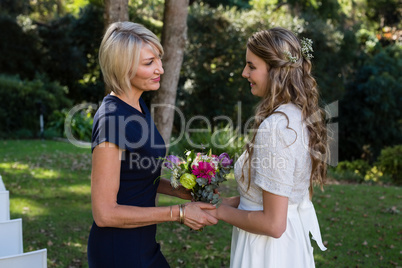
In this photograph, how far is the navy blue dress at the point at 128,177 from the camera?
2272 millimetres

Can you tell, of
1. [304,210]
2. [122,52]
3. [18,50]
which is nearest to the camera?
[122,52]

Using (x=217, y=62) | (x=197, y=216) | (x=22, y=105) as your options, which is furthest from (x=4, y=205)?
(x=217, y=62)

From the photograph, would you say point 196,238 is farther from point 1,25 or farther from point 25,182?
point 1,25

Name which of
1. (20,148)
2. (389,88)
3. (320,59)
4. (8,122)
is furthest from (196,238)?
(389,88)

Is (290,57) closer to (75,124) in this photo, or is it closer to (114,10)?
(114,10)

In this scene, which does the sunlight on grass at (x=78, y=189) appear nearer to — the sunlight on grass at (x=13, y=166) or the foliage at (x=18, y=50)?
the sunlight on grass at (x=13, y=166)

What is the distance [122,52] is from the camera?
2.33 metres

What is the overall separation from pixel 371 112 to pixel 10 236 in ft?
66.7

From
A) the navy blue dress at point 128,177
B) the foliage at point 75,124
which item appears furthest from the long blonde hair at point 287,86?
the foliage at point 75,124

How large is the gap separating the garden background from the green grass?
0.02 m

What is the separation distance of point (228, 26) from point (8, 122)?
960 centimetres

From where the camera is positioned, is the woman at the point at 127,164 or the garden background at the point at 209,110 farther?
the garden background at the point at 209,110

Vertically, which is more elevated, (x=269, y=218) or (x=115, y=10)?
(x=115, y=10)

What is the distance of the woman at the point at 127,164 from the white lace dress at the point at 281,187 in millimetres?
302
